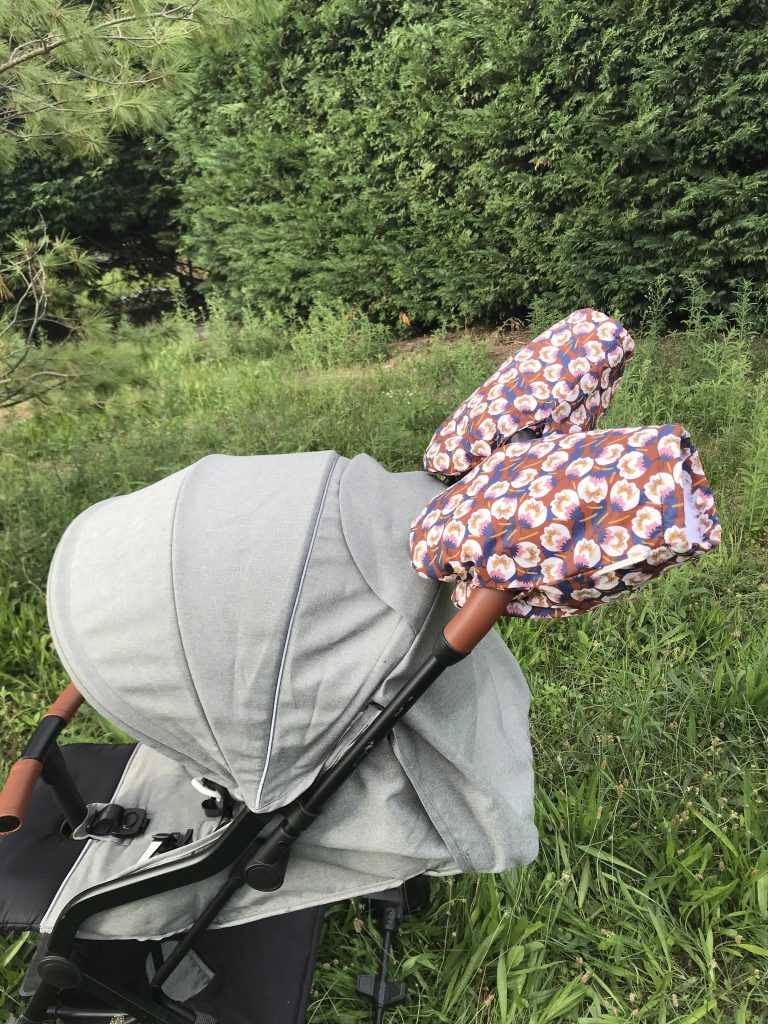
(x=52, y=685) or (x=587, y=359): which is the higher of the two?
(x=587, y=359)

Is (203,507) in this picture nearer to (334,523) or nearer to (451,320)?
(334,523)

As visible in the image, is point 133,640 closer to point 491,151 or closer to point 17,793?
point 17,793

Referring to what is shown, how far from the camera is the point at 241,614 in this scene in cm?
115

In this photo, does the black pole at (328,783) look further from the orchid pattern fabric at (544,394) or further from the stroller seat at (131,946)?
the orchid pattern fabric at (544,394)

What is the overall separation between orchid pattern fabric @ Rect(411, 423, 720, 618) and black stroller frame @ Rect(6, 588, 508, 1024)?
3.3 inches

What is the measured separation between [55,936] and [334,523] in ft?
2.91

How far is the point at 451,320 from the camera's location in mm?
5430

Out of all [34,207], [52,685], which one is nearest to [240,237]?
[34,207]

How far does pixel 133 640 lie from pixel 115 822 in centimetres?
53

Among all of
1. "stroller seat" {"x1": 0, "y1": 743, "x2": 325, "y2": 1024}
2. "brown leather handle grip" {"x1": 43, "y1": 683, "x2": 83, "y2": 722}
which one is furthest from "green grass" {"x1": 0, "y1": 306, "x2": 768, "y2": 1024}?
"brown leather handle grip" {"x1": 43, "y1": 683, "x2": 83, "y2": 722}

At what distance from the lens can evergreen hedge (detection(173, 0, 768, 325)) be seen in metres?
3.88

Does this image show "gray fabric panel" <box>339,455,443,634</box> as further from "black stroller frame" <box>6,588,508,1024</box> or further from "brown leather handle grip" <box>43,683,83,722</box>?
"brown leather handle grip" <box>43,683,83,722</box>

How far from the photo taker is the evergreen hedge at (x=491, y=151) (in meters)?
3.88

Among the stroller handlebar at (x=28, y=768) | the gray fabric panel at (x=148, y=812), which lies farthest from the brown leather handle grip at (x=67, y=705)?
the gray fabric panel at (x=148, y=812)
